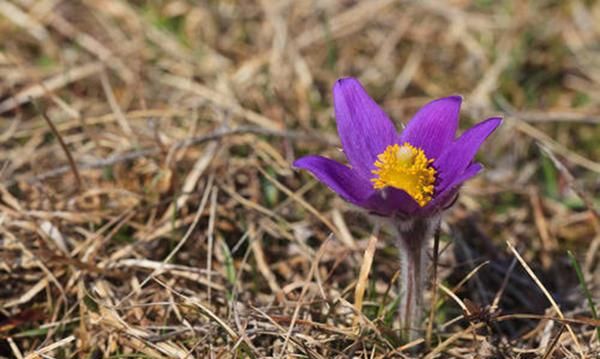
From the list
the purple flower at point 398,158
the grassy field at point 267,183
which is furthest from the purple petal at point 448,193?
the grassy field at point 267,183

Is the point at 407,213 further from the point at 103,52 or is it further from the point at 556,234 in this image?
the point at 103,52

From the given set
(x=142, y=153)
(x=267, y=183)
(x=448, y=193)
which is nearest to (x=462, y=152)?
(x=448, y=193)

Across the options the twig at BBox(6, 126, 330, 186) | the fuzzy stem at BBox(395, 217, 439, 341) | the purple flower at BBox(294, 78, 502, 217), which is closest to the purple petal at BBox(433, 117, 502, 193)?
the purple flower at BBox(294, 78, 502, 217)

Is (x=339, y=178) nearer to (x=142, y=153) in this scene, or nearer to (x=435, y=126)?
(x=435, y=126)

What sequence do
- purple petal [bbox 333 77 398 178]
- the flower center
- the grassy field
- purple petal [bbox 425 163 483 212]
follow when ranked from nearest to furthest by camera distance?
purple petal [bbox 425 163 483 212]
the flower center
purple petal [bbox 333 77 398 178]
the grassy field

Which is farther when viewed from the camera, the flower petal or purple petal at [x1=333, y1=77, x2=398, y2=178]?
purple petal at [x1=333, y1=77, x2=398, y2=178]

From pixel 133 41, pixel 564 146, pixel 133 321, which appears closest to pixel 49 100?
pixel 133 41

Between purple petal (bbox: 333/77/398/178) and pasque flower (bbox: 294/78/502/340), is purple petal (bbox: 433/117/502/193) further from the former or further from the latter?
purple petal (bbox: 333/77/398/178)

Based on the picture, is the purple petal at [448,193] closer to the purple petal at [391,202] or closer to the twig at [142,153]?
the purple petal at [391,202]
